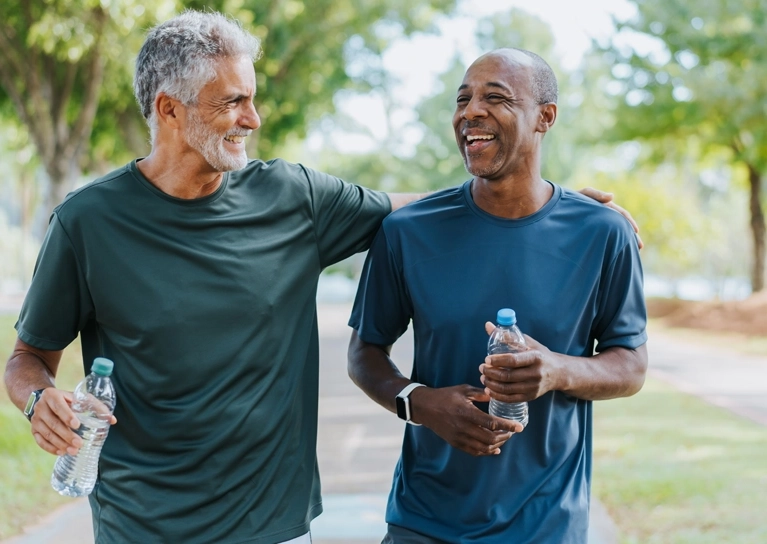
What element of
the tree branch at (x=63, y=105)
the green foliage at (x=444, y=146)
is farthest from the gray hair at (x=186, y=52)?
the green foliage at (x=444, y=146)

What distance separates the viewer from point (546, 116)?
11.4ft

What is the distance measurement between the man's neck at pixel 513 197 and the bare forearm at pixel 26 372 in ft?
5.04

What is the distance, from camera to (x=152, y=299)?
3092 mm

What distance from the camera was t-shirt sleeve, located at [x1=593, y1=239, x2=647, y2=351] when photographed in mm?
3229

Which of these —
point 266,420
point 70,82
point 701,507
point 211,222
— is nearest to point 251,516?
point 266,420

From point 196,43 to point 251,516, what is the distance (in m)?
1.55

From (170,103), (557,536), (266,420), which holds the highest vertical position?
(170,103)

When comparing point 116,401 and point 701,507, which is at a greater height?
point 116,401

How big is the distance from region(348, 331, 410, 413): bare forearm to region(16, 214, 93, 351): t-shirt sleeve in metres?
0.94

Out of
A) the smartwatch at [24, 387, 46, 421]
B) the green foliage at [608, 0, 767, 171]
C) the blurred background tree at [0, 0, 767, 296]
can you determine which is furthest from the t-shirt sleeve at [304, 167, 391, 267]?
the green foliage at [608, 0, 767, 171]

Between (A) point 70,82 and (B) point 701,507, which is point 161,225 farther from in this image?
(A) point 70,82

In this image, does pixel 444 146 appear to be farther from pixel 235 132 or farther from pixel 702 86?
pixel 235 132

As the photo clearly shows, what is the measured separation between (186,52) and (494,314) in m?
1.33

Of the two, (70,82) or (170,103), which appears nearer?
(170,103)
